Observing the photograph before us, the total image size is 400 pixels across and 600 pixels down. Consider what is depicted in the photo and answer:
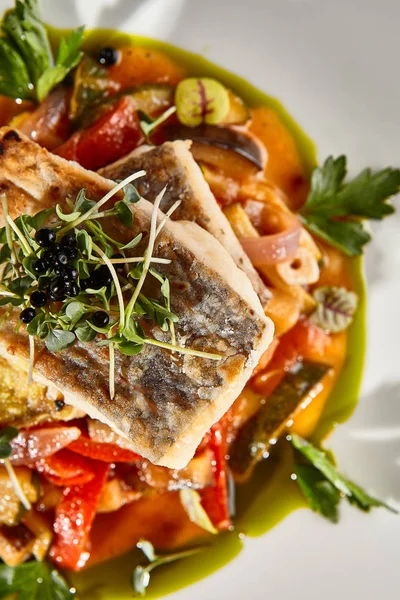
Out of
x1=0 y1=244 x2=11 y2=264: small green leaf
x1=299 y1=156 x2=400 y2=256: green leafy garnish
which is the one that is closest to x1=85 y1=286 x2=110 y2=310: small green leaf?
x1=0 y1=244 x2=11 y2=264: small green leaf

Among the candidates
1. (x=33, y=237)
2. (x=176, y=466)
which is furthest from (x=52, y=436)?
(x=33, y=237)

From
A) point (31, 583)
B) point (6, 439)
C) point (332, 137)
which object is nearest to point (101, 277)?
point (6, 439)

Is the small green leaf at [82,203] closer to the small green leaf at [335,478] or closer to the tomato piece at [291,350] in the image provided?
the tomato piece at [291,350]

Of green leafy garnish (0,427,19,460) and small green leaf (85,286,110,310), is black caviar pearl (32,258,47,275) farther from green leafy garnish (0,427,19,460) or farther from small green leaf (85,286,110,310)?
green leafy garnish (0,427,19,460)

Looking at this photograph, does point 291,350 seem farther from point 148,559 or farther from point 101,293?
point 101,293

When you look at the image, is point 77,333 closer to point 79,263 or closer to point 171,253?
point 79,263
